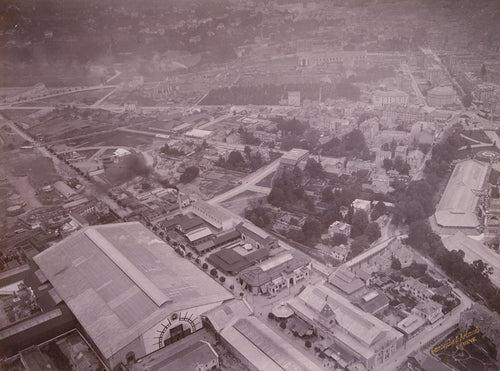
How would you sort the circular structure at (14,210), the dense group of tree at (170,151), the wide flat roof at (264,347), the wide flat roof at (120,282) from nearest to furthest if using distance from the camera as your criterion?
the wide flat roof at (264,347) < the wide flat roof at (120,282) < the circular structure at (14,210) < the dense group of tree at (170,151)

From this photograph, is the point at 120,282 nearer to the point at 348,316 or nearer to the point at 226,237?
the point at 226,237

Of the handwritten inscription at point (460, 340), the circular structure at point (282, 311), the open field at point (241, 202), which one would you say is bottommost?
the open field at point (241, 202)

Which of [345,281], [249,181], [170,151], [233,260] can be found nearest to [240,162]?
[249,181]

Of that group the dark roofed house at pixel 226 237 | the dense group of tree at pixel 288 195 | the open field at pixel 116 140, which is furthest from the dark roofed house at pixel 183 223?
the open field at pixel 116 140

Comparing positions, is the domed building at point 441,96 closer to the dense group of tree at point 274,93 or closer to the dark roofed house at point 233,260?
the dense group of tree at point 274,93

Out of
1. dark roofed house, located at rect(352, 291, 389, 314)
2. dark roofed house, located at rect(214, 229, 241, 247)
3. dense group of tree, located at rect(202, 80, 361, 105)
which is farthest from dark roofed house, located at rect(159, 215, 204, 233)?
dense group of tree, located at rect(202, 80, 361, 105)

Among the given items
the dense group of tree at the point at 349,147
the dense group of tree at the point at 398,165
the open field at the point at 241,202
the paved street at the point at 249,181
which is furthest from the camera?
the dense group of tree at the point at 349,147

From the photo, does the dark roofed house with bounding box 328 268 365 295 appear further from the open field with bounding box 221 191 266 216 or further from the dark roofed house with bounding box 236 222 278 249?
the open field with bounding box 221 191 266 216
